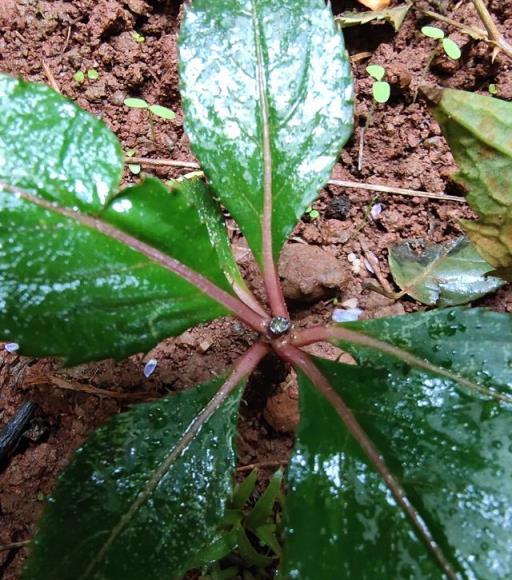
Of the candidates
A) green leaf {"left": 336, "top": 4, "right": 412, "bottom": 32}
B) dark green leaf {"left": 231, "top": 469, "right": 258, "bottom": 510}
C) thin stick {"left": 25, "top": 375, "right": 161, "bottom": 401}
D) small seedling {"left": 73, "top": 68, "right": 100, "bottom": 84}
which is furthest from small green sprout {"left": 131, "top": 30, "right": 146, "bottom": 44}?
dark green leaf {"left": 231, "top": 469, "right": 258, "bottom": 510}

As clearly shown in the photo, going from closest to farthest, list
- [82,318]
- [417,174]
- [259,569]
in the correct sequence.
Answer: [82,318], [259,569], [417,174]

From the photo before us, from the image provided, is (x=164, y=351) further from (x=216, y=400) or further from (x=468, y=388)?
(x=468, y=388)

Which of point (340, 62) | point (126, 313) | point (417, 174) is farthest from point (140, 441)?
point (417, 174)

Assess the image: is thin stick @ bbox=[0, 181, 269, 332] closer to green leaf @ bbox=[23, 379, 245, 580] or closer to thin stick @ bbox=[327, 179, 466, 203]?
green leaf @ bbox=[23, 379, 245, 580]

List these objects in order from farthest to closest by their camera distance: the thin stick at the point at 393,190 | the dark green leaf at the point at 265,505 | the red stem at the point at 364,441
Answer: the thin stick at the point at 393,190 < the dark green leaf at the point at 265,505 < the red stem at the point at 364,441

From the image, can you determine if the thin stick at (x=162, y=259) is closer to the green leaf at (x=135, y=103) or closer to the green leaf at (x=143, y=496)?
the green leaf at (x=143, y=496)

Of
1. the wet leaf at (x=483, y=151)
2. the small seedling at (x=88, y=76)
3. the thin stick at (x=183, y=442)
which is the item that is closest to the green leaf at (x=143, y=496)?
the thin stick at (x=183, y=442)

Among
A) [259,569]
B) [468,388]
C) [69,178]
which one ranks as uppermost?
[69,178]
